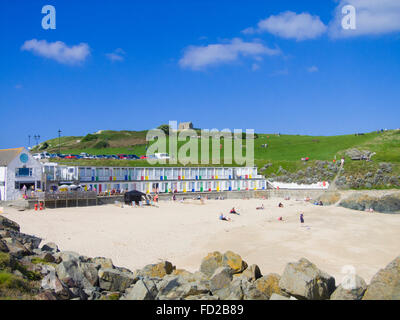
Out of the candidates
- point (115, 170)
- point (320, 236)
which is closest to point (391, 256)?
point (320, 236)

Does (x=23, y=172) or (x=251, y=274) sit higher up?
(x=23, y=172)

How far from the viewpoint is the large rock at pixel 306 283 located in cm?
1034

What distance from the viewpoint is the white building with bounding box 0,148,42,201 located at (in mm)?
34406

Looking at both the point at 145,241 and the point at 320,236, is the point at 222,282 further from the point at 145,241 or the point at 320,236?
the point at 320,236

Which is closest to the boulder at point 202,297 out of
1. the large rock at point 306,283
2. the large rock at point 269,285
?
the large rock at point 269,285

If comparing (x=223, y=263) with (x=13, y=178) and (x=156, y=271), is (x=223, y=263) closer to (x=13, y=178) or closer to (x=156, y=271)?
(x=156, y=271)

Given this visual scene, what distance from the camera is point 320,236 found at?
2467 centimetres

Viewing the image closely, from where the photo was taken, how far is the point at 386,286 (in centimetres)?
970
